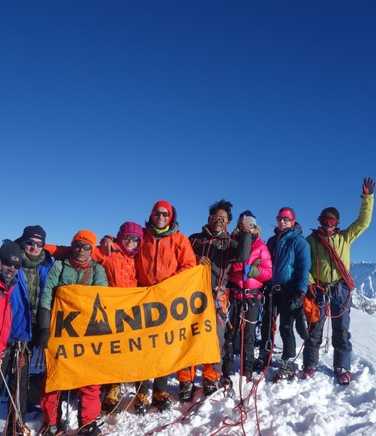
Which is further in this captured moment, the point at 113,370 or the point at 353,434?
the point at 113,370

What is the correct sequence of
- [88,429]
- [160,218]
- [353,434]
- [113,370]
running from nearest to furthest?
[353,434] < [88,429] < [113,370] < [160,218]

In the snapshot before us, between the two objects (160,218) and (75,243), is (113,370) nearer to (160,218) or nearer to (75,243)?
(75,243)

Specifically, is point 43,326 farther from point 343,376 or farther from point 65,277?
point 343,376

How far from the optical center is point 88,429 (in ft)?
18.3

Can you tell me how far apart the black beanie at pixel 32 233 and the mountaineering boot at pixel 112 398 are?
251 centimetres

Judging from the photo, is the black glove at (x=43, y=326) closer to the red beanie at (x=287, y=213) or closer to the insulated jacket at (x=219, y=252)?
the insulated jacket at (x=219, y=252)

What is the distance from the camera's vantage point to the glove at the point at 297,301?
6832 millimetres

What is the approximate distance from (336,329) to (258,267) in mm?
1721

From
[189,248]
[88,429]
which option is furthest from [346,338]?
[88,429]

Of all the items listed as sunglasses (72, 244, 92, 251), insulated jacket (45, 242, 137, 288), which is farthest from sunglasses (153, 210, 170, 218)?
sunglasses (72, 244, 92, 251)

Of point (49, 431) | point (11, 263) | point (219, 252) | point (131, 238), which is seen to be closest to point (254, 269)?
point (219, 252)

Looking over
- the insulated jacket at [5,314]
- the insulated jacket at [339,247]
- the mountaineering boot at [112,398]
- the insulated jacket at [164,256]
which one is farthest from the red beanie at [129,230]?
the insulated jacket at [339,247]

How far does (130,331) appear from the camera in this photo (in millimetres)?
6191

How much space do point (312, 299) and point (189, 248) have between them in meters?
2.40
